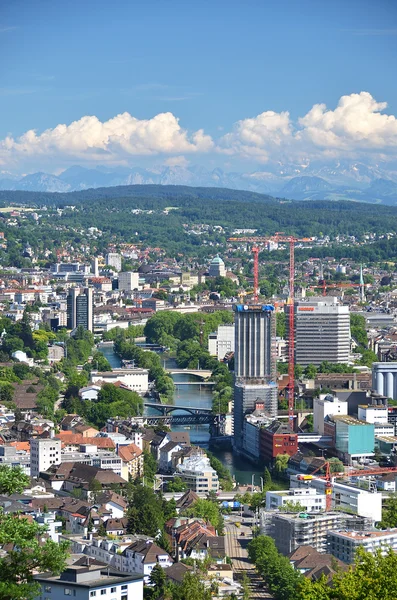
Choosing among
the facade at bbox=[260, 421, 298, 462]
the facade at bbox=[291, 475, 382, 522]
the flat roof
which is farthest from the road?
the facade at bbox=[260, 421, 298, 462]

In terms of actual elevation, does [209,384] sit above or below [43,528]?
below

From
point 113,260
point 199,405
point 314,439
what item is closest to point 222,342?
point 199,405

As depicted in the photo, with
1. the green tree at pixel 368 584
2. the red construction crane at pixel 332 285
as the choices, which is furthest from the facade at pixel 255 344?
the red construction crane at pixel 332 285

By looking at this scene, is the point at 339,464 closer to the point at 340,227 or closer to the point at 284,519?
the point at 284,519

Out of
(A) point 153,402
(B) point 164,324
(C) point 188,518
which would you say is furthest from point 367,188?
(C) point 188,518

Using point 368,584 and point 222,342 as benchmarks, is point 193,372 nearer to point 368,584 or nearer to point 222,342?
point 222,342

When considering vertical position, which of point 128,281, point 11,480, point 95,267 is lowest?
point 128,281
